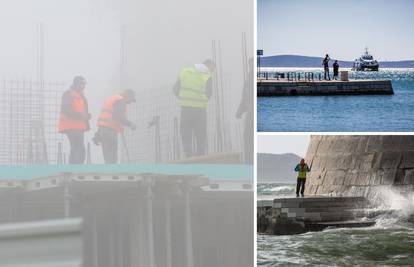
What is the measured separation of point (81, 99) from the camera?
471cm

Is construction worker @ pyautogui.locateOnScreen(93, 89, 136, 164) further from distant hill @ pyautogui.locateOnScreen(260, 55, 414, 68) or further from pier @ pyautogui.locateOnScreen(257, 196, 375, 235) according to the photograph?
pier @ pyautogui.locateOnScreen(257, 196, 375, 235)

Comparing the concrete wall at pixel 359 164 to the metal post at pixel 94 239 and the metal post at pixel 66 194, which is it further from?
the metal post at pixel 66 194

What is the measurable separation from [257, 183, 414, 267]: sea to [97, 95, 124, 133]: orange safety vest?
3.34 feet

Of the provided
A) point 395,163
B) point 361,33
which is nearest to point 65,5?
point 361,33

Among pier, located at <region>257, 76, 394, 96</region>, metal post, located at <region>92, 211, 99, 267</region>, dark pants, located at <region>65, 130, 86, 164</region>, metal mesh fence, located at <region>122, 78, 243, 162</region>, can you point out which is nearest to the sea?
metal mesh fence, located at <region>122, 78, 243, 162</region>

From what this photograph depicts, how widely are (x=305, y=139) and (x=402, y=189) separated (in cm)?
79

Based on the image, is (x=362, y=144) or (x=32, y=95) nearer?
(x=32, y=95)

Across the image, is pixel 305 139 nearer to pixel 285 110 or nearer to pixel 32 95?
pixel 285 110

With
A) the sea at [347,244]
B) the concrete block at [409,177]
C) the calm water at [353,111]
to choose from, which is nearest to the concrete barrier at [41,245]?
A: the sea at [347,244]

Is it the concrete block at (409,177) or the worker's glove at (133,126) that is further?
the concrete block at (409,177)

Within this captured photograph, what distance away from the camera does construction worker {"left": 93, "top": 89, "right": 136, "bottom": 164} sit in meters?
4.73

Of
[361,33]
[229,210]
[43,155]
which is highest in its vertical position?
[361,33]

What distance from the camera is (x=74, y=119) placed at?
4.71 m

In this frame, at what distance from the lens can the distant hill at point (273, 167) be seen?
488 cm
